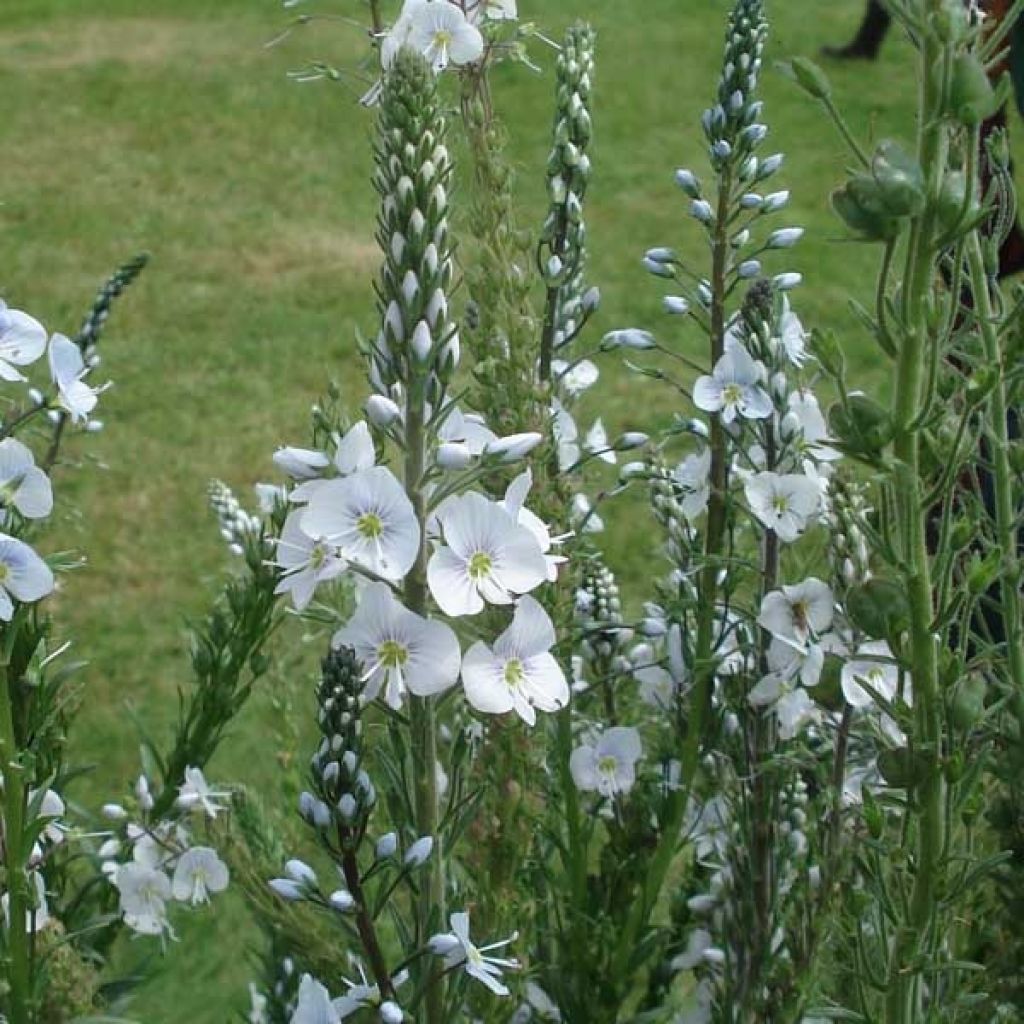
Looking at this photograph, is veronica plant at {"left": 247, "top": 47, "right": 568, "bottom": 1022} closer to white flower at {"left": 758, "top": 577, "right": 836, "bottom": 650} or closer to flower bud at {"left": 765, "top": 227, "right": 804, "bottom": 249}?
white flower at {"left": 758, "top": 577, "right": 836, "bottom": 650}

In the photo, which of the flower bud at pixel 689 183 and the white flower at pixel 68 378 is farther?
the flower bud at pixel 689 183

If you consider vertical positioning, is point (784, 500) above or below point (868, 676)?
above

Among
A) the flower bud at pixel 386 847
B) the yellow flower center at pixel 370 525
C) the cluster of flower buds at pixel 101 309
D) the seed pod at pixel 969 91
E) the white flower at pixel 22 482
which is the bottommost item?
the cluster of flower buds at pixel 101 309

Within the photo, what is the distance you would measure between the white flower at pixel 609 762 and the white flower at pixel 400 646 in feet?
1.44

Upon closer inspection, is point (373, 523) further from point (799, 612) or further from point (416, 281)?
point (799, 612)

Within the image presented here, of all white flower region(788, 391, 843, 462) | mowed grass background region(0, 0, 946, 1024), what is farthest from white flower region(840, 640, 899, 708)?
mowed grass background region(0, 0, 946, 1024)

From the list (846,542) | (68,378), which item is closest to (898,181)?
(846,542)

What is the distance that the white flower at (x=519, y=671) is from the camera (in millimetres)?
1004

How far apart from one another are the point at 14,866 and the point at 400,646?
1.10 feet

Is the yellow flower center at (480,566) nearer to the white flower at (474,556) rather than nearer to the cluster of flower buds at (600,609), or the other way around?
the white flower at (474,556)

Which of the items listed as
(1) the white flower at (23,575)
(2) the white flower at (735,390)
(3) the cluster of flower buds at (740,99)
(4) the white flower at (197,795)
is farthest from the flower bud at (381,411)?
(4) the white flower at (197,795)

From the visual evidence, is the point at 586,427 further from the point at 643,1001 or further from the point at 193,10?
the point at 193,10

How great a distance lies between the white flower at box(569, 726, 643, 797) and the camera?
55.3 inches

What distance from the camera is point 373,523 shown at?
3.18 ft
